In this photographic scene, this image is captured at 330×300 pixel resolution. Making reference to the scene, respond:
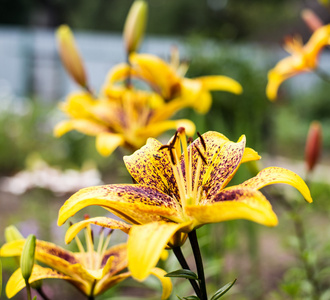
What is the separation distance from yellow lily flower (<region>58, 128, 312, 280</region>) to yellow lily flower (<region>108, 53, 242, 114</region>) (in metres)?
0.44

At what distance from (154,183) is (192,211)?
→ 0.10 meters

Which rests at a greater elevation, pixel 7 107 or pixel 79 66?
pixel 79 66

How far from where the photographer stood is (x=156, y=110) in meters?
0.96

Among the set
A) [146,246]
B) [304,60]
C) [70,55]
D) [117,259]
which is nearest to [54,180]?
[70,55]

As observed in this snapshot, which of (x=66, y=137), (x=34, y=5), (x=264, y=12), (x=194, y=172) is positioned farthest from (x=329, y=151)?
(x=34, y=5)

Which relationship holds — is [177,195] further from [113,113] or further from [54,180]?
[54,180]

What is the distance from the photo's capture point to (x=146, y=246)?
1.07 feet

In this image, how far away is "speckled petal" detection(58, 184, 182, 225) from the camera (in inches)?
14.9

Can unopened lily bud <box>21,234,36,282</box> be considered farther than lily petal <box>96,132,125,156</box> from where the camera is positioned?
No

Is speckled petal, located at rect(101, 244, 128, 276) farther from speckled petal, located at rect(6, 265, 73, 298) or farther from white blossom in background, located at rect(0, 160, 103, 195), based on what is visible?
white blossom in background, located at rect(0, 160, 103, 195)

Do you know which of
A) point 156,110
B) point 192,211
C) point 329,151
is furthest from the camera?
point 329,151

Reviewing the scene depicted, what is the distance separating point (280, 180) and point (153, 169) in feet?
0.44

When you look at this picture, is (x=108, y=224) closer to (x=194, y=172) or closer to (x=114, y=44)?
(x=194, y=172)

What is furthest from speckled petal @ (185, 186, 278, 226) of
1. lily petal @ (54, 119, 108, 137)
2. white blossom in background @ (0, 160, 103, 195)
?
white blossom in background @ (0, 160, 103, 195)
